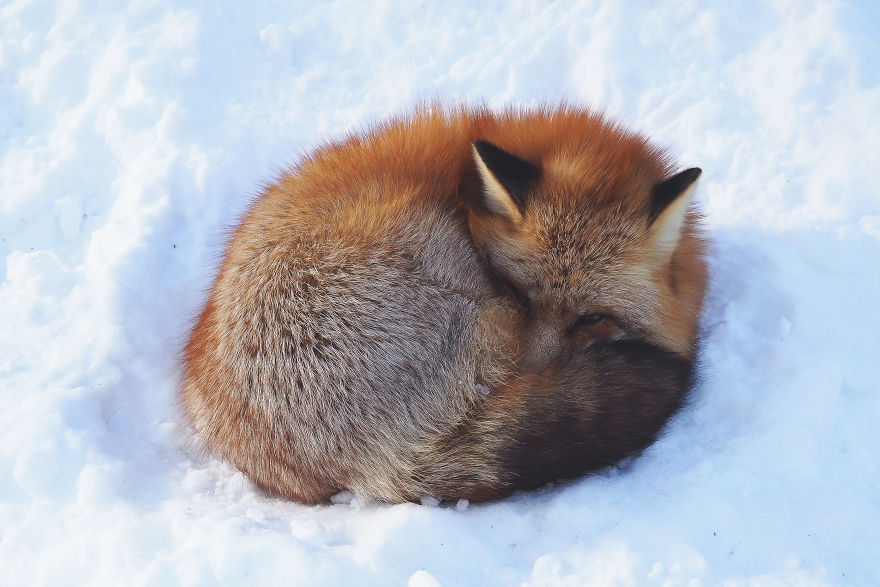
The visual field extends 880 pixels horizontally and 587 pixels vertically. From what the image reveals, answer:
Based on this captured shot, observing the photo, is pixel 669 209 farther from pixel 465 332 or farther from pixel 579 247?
pixel 465 332

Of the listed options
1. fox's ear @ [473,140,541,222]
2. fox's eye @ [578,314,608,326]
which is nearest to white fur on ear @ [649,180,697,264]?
fox's eye @ [578,314,608,326]

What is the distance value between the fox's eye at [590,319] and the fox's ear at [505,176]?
44cm

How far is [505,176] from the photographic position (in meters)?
2.50

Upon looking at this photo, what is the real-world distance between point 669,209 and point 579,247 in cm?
34

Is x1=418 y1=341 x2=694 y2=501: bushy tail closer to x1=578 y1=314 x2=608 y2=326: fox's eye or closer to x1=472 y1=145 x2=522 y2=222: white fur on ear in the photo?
x1=578 y1=314 x2=608 y2=326: fox's eye

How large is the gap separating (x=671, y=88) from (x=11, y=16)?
4196 millimetres

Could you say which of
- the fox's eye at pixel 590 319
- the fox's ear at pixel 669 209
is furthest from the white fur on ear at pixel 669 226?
the fox's eye at pixel 590 319

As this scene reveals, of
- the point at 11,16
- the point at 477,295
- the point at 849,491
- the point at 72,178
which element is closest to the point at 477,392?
the point at 477,295

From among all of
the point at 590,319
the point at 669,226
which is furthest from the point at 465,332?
the point at 669,226

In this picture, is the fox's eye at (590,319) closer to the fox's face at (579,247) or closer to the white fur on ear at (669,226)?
the fox's face at (579,247)

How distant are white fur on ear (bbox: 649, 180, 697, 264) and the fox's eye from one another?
1.02ft

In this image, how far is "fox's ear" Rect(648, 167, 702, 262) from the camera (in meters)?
2.40

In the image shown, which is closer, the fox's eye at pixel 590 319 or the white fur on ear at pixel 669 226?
the white fur on ear at pixel 669 226

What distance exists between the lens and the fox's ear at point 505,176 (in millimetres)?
2477
